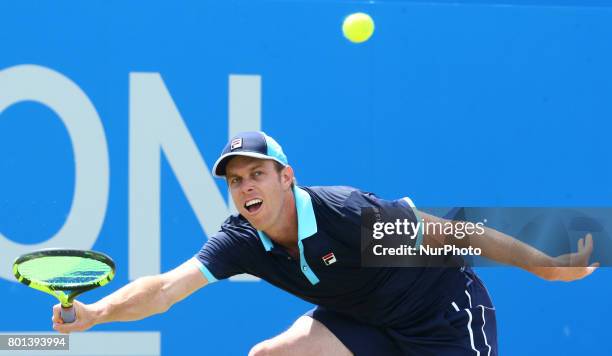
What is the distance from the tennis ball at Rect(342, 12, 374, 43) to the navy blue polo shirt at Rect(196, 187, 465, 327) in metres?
1.00

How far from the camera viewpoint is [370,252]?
3541 millimetres

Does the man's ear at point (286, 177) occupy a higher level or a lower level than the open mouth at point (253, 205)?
higher

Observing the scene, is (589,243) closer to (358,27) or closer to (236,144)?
(358,27)

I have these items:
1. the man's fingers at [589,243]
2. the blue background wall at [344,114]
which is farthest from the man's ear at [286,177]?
the man's fingers at [589,243]

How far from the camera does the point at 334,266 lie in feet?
11.4

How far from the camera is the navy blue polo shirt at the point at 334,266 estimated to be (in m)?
3.45

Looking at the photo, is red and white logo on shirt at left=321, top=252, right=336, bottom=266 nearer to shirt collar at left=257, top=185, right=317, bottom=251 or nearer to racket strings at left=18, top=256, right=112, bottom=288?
shirt collar at left=257, top=185, right=317, bottom=251

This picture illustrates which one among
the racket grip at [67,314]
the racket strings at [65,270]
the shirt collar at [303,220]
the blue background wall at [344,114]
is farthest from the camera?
the blue background wall at [344,114]

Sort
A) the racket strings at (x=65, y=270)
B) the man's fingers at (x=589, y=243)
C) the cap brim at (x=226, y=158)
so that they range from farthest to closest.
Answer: the man's fingers at (x=589, y=243) < the cap brim at (x=226, y=158) < the racket strings at (x=65, y=270)

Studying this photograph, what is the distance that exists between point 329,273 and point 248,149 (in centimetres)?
59

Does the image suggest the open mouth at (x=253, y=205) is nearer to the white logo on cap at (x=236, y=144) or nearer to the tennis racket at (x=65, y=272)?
the white logo on cap at (x=236, y=144)

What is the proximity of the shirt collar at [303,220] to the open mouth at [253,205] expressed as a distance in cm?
14

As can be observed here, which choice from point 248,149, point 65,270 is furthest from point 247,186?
point 65,270

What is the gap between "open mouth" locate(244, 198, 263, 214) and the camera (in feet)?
10.9
